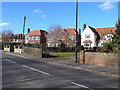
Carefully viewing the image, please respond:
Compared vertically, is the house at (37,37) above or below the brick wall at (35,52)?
above

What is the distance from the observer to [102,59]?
13023mm

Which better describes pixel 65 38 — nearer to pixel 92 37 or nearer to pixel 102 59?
pixel 92 37

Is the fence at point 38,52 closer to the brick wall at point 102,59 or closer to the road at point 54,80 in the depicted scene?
the brick wall at point 102,59

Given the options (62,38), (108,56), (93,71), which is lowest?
(93,71)

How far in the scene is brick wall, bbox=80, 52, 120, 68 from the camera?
11.9m

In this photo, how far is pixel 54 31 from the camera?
47.1 m

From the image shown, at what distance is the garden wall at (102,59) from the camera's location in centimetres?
1185

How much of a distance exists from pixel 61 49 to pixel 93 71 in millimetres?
24526

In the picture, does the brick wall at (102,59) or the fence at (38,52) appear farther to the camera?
the fence at (38,52)

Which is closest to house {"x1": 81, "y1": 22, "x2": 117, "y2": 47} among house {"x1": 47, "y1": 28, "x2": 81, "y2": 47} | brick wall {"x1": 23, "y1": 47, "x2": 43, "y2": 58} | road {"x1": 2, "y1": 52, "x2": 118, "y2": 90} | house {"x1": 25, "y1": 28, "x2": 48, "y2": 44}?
house {"x1": 47, "y1": 28, "x2": 81, "y2": 47}

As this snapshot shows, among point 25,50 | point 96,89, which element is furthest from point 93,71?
point 25,50

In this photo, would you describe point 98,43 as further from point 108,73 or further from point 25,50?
point 108,73

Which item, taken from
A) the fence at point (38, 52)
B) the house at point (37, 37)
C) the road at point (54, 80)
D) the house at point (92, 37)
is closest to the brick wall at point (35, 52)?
the fence at point (38, 52)

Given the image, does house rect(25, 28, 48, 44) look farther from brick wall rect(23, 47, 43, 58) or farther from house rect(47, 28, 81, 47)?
brick wall rect(23, 47, 43, 58)
